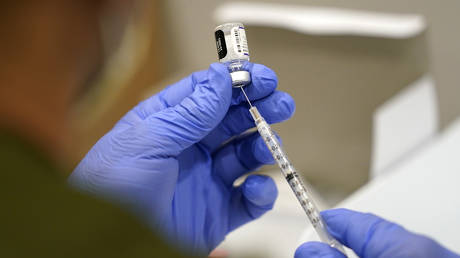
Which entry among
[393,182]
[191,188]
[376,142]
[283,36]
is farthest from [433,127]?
[191,188]

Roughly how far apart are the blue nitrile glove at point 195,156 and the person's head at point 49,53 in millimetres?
589

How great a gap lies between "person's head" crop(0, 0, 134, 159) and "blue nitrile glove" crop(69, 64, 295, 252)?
1.93ft

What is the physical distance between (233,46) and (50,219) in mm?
526

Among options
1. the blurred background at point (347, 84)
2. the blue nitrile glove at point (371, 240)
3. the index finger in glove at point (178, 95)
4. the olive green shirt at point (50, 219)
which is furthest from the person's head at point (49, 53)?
the olive green shirt at point (50, 219)

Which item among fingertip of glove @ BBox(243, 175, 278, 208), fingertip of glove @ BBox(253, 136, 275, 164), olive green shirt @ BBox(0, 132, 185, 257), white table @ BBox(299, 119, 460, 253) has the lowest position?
white table @ BBox(299, 119, 460, 253)

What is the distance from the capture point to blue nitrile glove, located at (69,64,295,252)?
69 cm

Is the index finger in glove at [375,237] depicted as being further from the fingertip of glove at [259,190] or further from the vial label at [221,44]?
the vial label at [221,44]

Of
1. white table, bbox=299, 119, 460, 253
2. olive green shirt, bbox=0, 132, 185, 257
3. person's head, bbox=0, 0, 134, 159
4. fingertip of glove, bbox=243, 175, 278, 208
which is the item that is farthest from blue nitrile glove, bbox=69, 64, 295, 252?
person's head, bbox=0, 0, 134, 159

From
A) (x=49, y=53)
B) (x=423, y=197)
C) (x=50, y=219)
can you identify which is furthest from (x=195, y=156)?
(x=49, y=53)

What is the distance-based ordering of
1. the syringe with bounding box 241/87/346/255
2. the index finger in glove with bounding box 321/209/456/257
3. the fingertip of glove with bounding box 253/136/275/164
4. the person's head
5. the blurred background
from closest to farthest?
the index finger in glove with bounding box 321/209/456/257, the syringe with bounding box 241/87/346/255, the fingertip of glove with bounding box 253/136/275/164, the blurred background, the person's head

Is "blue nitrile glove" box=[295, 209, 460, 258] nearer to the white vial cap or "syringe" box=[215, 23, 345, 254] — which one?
"syringe" box=[215, 23, 345, 254]

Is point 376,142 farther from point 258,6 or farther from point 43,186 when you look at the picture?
point 43,186

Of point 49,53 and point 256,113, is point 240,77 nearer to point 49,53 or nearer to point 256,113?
point 256,113

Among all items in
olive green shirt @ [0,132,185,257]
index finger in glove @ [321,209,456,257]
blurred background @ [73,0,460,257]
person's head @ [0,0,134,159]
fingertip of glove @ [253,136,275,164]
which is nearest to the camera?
olive green shirt @ [0,132,185,257]
